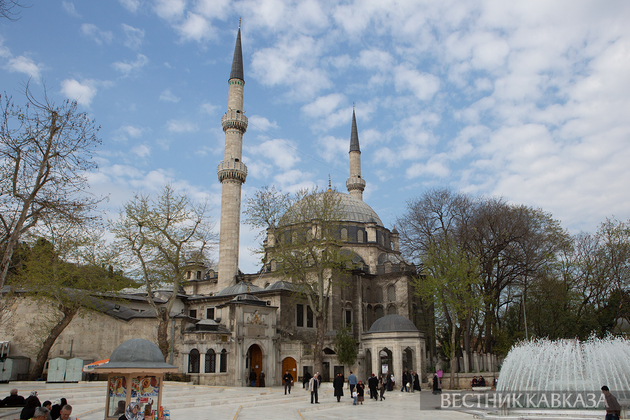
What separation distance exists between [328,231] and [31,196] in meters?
18.7

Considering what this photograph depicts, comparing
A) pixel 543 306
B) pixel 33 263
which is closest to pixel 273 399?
pixel 33 263

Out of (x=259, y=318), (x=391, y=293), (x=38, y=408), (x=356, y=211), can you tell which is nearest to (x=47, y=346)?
(x=259, y=318)

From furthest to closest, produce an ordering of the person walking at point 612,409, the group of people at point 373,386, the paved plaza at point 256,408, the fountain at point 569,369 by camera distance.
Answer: the group of people at point 373,386 < the fountain at point 569,369 < the paved plaza at point 256,408 < the person walking at point 612,409

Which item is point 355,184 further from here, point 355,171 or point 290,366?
point 290,366

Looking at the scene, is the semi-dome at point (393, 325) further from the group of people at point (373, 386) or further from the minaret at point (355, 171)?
the minaret at point (355, 171)

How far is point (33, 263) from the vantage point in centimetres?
2547

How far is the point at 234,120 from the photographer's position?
129ft

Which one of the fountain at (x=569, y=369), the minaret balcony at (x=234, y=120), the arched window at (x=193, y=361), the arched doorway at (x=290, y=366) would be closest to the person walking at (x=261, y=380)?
the arched doorway at (x=290, y=366)

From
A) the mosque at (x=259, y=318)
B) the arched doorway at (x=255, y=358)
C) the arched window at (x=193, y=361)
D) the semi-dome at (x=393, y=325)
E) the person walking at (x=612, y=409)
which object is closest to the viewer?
the person walking at (x=612, y=409)

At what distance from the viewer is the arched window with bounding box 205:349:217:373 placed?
26.4 metres

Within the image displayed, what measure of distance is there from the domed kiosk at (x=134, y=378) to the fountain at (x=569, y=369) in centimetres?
1028

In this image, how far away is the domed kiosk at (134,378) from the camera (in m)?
10.0

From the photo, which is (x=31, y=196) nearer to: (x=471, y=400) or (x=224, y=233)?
(x=471, y=400)

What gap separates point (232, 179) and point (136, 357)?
29102 mm
